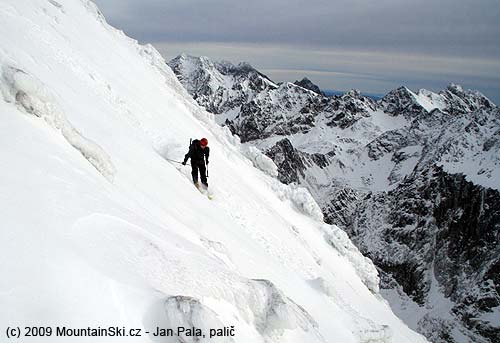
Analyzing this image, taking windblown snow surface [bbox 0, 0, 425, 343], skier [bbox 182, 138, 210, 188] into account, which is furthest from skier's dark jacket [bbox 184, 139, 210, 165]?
windblown snow surface [bbox 0, 0, 425, 343]

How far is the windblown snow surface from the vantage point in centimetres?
517

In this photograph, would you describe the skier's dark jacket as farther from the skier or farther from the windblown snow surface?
the windblown snow surface

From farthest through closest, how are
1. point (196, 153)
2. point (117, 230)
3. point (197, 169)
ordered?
point (197, 169) → point (196, 153) → point (117, 230)

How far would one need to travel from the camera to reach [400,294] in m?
187

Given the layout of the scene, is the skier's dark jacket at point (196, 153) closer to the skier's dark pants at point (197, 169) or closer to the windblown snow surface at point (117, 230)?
the skier's dark pants at point (197, 169)

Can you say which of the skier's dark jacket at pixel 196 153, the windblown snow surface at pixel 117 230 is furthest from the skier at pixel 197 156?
the windblown snow surface at pixel 117 230

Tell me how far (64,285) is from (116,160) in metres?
6.74

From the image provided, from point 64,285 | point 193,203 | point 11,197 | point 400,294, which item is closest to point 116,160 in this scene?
point 193,203

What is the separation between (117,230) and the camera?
21.7 ft

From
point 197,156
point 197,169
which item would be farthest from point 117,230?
point 197,169

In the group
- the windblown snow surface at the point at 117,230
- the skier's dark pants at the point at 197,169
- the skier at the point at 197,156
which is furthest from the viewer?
the skier's dark pants at the point at 197,169

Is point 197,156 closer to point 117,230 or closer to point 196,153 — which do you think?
point 196,153

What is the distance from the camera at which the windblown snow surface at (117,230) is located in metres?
5.17

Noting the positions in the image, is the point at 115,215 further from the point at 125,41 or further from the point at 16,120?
the point at 125,41
